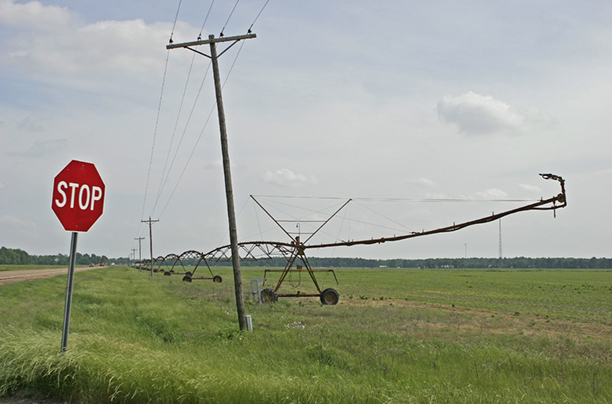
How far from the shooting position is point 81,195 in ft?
20.7

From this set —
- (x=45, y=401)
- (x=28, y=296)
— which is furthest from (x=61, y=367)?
(x=28, y=296)

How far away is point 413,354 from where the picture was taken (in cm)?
976

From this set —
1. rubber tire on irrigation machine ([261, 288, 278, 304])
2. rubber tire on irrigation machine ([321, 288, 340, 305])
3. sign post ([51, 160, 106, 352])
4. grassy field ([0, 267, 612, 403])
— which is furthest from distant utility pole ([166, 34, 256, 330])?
rubber tire on irrigation machine ([321, 288, 340, 305])

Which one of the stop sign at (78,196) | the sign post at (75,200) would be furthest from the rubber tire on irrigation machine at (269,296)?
the stop sign at (78,196)

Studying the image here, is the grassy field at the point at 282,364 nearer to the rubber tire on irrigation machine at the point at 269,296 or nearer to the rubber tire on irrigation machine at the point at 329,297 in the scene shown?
the rubber tire on irrigation machine at the point at 269,296

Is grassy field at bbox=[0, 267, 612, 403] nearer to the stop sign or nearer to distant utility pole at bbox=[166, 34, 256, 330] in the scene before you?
distant utility pole at bbox=[166, 34, 256, 330]

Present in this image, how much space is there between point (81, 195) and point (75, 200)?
0.11 m

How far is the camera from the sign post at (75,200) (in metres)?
6.10

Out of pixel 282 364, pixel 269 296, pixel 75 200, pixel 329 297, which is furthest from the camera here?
pixel 329 297

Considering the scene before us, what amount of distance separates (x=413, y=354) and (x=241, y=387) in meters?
5.47

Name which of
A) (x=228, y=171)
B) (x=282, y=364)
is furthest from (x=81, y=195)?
(x=228, y=171)

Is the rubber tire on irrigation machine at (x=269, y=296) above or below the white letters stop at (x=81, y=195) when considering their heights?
below

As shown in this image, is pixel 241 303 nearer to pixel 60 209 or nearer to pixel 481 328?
pixel 60 209

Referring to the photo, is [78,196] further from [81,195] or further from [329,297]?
[329,297]
